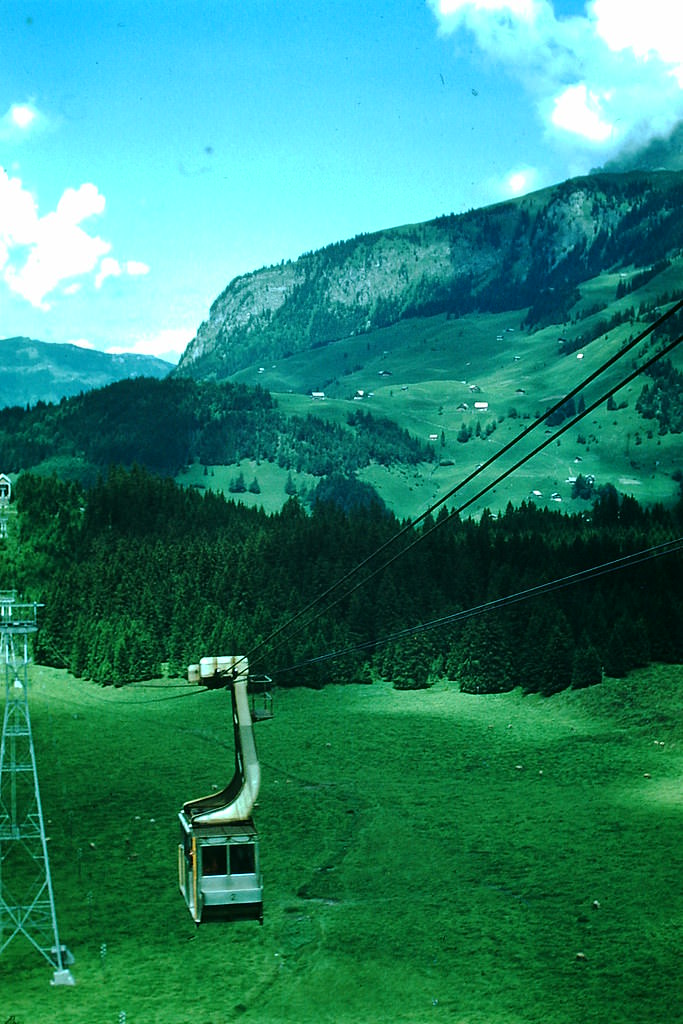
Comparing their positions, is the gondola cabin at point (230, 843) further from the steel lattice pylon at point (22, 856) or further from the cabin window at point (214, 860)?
the steel lattice pylon at point (22, 856)

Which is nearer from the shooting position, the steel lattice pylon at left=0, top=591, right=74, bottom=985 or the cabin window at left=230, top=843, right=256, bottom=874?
the cabin window at left=230, top=843, right=256, bottom=874

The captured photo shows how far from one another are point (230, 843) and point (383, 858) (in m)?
51.9

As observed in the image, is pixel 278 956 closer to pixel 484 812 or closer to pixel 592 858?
pixel 592 858

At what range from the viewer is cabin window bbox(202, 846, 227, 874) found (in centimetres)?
3203

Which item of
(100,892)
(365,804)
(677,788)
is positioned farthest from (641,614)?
(100,892)

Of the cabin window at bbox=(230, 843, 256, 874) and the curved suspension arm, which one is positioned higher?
the curved suspension arm

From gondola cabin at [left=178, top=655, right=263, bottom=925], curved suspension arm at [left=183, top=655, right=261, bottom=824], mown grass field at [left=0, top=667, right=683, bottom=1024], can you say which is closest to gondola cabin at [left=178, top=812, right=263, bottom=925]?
gondola cabin at [left=178, top=655, right=263, bottom=925]

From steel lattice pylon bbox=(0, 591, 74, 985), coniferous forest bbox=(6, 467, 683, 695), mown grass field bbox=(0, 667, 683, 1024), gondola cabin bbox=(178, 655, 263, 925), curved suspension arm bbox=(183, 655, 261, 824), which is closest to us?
gondola cabin bbox=(178, 655, 263, 925)

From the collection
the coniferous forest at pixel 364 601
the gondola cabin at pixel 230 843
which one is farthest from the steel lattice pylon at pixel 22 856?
the coniferous forest at pixel 364 601

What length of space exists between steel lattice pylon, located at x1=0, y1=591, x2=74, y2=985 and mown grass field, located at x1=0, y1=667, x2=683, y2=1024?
1.15m

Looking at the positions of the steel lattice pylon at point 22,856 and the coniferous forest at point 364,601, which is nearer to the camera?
the steel lattice pylon at point 22,856

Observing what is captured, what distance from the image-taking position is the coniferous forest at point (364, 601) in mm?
121688

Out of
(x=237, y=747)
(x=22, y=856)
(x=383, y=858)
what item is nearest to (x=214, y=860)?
(x=237, y=747)

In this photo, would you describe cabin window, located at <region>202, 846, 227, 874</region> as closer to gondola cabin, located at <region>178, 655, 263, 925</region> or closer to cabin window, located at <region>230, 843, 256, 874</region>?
gondola cabin, located at <region>178, 655, 263, 925</region>
